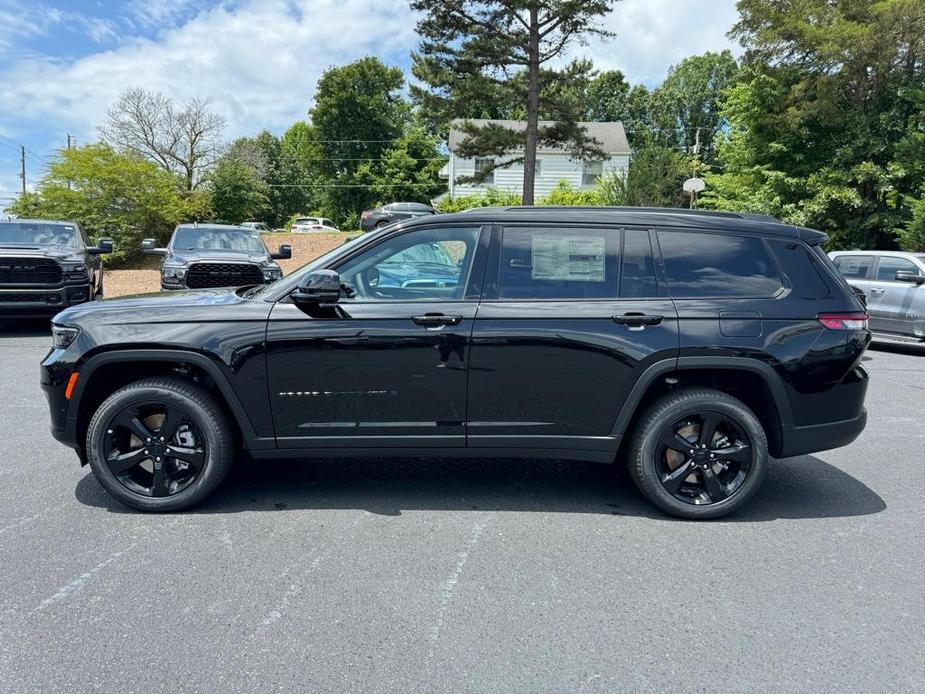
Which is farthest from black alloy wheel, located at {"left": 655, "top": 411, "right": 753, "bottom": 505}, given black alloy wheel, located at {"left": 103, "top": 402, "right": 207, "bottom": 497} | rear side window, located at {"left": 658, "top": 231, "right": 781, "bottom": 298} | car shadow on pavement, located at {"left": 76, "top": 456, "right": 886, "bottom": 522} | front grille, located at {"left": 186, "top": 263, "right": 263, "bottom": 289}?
front grille, located at {"left": 186, "top": 263, "right": 263, "bottom": 289}

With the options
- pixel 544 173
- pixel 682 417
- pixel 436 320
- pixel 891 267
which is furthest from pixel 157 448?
pixel 544 173

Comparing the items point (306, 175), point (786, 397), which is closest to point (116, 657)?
point (786, 397)

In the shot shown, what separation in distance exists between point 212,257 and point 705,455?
9440 millimetres

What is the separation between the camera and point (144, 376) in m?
3.94

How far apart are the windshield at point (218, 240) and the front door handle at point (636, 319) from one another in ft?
30.8

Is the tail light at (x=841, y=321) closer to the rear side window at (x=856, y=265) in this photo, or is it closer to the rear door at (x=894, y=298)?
the rear door at (x=894, y=298)

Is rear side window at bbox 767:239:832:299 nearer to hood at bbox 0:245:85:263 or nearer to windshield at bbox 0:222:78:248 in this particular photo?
hood at bbox 0:245:85:263

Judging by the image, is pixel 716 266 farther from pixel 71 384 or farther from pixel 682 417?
pixel 71 384

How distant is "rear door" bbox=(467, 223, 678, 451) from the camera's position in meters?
3.76

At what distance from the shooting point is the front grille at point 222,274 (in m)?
10.7

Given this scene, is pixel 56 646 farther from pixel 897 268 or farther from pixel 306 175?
pixel 306 175

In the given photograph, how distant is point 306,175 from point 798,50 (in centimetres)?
4296

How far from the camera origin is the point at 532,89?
21359mm

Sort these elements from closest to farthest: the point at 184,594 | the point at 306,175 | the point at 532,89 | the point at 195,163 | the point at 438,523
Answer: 1. the point at 184,594
2. the point at 438,523
3. the point at 532,89
4. the point at 195,163
5. the point at 306,175
